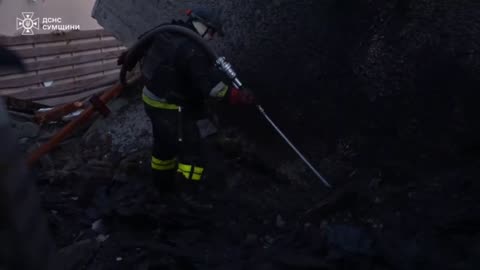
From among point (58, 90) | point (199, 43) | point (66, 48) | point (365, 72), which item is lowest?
point (58, 90)

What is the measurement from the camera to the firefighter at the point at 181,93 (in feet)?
15.3

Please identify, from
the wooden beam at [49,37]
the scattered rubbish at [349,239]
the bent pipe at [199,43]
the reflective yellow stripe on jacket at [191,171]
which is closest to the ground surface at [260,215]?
the scattered rubbish at [349,239]

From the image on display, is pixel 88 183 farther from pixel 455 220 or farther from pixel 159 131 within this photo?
pixel 455 220

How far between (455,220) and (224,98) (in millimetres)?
1818

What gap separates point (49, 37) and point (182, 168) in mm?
5164

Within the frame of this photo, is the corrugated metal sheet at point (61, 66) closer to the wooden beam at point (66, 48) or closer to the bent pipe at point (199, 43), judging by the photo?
the wooden beam at point (66, 48)

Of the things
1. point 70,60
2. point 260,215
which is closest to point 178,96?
point 260,215

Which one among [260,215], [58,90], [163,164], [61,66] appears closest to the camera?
[260,215]

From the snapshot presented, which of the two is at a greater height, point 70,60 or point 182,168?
point 182,168

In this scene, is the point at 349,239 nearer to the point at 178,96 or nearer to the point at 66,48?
the point at 178,96

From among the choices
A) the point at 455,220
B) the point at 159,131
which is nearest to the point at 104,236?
the point at 159,131

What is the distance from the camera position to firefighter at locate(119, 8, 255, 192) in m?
Answer: 4.65

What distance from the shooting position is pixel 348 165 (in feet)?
16.6

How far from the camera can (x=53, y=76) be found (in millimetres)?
9227
